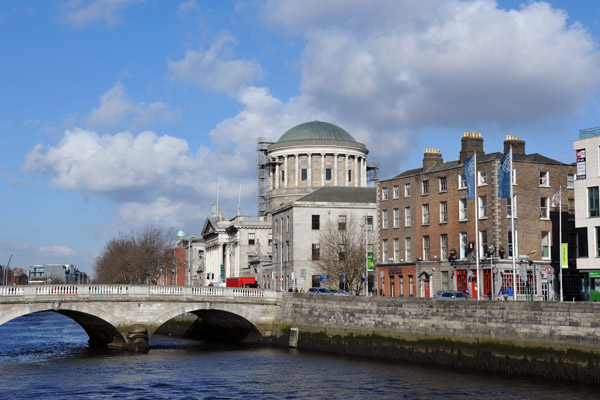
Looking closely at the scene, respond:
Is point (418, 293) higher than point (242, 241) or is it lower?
lower

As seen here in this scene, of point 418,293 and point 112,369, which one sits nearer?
point 112,369

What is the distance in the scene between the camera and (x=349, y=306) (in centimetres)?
6272

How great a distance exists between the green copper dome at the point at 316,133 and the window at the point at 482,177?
235 ft

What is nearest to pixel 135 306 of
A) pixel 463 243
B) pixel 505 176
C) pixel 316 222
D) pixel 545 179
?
pixel 463 243

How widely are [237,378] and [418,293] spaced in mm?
33143

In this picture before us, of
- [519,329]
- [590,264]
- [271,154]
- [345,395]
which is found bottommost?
[345,395]

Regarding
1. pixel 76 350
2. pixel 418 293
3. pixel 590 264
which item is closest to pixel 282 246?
pixel 418 293

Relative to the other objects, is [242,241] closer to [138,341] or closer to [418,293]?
A: [418,293]

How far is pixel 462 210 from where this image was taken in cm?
7419

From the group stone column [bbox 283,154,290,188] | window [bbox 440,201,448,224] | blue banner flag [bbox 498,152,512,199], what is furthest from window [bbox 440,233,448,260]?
stone column [bbox 283,154,290,188]

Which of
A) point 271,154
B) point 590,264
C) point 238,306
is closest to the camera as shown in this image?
point 590,264

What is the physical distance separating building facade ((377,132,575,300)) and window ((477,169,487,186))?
87 mm

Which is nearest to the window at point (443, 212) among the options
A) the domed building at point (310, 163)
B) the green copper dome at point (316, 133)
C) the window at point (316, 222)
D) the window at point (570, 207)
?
the window at point (570, 207)

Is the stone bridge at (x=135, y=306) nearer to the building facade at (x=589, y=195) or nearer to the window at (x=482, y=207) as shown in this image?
the window at (x=482, y=207)
